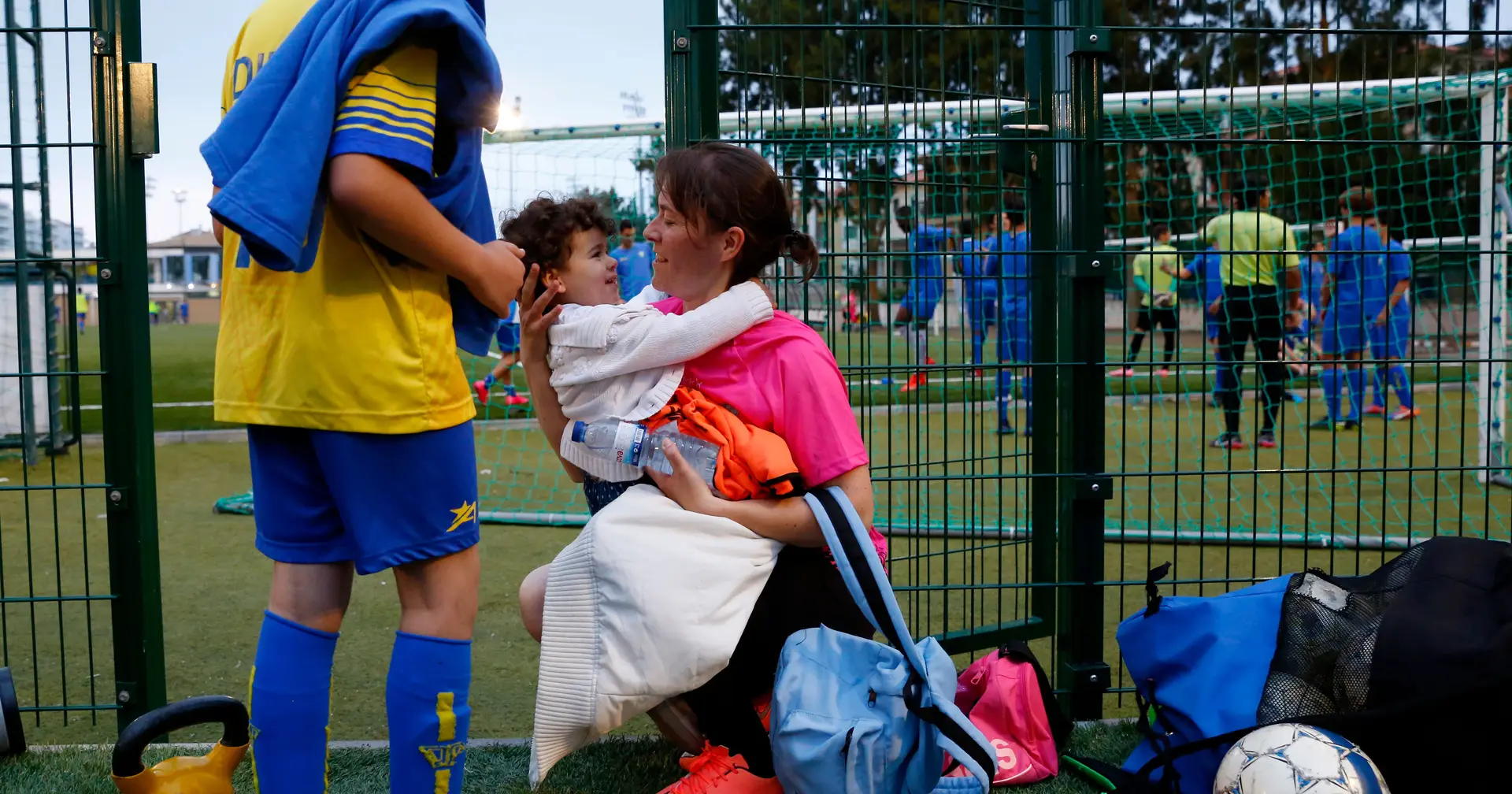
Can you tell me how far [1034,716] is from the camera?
2.42 metres

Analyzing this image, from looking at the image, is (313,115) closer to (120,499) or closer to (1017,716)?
(120,499)

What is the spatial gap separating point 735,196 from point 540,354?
1.47ft

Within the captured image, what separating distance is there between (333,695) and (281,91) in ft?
6.23

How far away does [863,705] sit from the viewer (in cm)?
182

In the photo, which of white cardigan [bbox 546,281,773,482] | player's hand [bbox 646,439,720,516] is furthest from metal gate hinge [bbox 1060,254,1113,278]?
player's hand [bbox 646,439,720,516]

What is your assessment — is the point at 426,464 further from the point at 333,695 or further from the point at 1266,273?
the point at 1266,273

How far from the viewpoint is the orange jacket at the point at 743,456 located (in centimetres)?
194

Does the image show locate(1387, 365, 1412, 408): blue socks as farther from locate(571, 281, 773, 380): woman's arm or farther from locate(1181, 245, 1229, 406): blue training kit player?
locate(571, 281, 773, 380): woman's arm

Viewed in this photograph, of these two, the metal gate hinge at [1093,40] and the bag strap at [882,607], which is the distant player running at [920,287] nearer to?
the metal gate hinge at [1093,40]

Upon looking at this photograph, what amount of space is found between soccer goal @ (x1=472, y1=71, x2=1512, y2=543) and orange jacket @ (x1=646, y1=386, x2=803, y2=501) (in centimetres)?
56

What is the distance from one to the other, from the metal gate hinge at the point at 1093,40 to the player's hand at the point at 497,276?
4.71ft

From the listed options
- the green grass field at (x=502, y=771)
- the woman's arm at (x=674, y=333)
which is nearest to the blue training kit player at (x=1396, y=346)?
the green grass field at (x=502, y=771)

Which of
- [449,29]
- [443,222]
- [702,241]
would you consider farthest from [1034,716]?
[449,29]

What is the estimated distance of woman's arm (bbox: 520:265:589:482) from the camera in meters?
2.05
